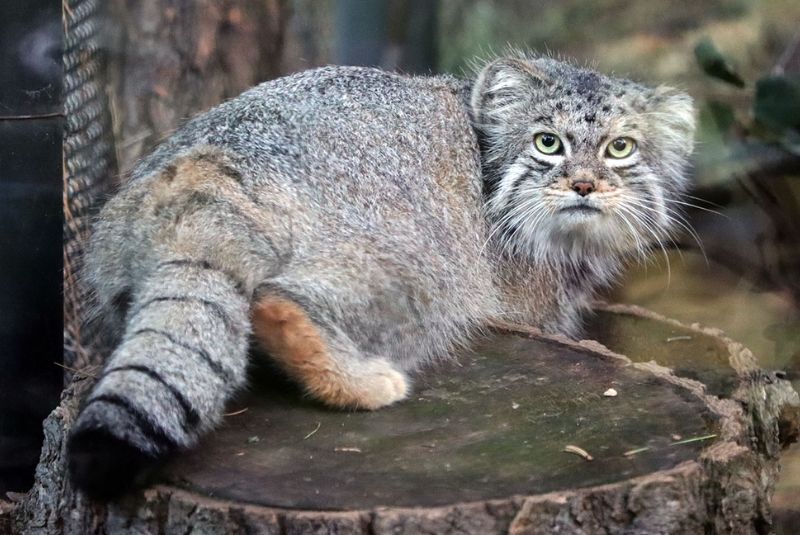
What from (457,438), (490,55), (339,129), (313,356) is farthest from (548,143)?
(457,438)

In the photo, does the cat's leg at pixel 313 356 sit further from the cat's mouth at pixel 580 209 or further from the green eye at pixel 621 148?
the green eye at pixel 621 148

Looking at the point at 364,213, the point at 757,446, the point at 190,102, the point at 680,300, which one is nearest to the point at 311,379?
the point at 364,213

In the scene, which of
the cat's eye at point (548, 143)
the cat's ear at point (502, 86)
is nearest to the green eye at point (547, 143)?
the cat's eye at point (548, 143)

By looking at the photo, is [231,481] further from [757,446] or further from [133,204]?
[757,446]

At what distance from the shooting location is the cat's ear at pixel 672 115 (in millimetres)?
4473

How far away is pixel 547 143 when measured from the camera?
4371 millimetres

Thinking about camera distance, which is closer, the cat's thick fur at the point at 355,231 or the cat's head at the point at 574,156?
the cat's thick fur at the point at 355,231

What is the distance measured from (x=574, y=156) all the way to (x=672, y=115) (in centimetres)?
55

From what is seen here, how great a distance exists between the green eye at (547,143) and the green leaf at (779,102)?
3.72 feet

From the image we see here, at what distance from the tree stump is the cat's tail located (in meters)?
0.16

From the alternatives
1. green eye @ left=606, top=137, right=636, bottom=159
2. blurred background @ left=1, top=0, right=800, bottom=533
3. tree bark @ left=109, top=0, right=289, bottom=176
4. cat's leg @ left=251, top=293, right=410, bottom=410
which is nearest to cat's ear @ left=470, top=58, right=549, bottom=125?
green eye @ left=606, top=137, right=636, bottom=159

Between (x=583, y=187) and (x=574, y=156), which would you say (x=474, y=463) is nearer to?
(x=583, y=187)

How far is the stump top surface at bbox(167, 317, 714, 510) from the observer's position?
2.79 m

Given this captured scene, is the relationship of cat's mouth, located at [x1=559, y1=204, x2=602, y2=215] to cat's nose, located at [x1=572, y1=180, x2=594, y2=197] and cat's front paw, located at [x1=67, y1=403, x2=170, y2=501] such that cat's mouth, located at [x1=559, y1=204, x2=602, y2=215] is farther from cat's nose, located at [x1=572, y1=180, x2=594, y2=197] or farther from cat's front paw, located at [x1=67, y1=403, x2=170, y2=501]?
cat's front paw, located at [x1=67, y1=403, x2=170, y2=501]
